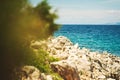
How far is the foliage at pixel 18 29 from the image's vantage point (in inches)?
452

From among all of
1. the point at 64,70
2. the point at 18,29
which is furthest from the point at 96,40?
the point at 18,29

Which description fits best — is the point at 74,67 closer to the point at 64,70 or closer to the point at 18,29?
the point at 64,70

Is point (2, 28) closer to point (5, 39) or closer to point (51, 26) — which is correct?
point (5, 39)

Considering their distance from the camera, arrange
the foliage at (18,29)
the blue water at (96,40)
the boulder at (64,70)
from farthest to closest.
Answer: the blue water at (96,40)
the boulder at (64,70)
the foliage at (18,29)

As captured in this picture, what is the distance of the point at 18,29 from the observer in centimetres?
1173

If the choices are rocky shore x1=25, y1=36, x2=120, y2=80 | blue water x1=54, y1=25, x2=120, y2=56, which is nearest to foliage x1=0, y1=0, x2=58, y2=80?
blue water x1=54, y1=25, x2=120, y2=56

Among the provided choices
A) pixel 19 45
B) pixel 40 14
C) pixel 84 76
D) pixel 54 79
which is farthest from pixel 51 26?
pixel 84 76

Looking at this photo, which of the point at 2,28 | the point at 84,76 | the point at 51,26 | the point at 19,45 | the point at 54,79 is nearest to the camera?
the point at 2,28

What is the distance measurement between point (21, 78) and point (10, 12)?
8.08ft

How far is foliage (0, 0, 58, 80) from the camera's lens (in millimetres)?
11484

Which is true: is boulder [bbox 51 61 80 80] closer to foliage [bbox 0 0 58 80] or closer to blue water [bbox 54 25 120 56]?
blue water [bbox 54 25 120 56]

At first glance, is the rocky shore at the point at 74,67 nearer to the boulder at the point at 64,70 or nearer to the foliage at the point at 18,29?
the boulder at the point at 64,70

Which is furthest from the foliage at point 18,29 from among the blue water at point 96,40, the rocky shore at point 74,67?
the rocky shore at point 74,67

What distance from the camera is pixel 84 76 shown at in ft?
63.9
